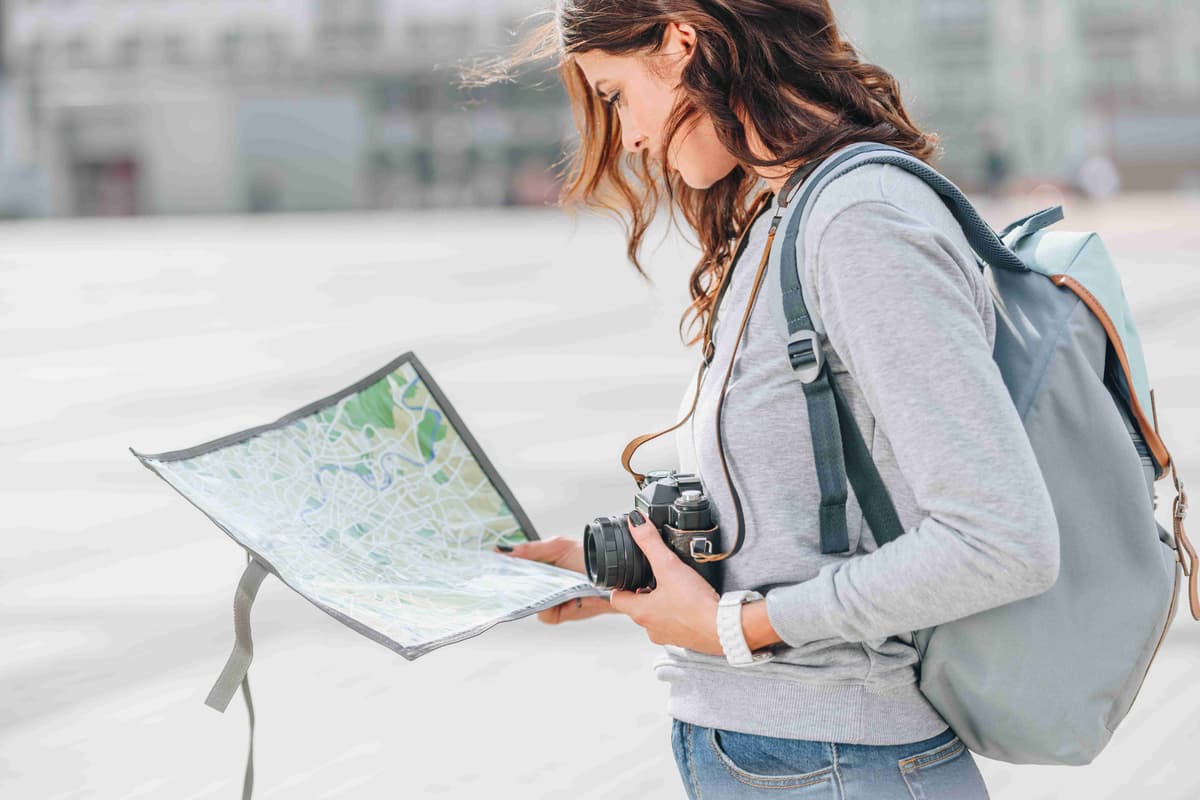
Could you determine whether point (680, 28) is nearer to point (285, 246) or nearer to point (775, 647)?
point (775, 647)

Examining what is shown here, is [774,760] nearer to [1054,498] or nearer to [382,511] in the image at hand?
[1054,498]

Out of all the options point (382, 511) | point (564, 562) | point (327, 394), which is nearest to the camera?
point (382, 511)

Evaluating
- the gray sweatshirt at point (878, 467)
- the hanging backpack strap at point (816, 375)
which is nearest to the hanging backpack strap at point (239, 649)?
the gray sweatshirt at point (878, 467)

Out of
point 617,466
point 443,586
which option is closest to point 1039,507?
point 443,586

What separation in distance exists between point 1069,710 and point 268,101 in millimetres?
54028

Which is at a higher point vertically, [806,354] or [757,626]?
[806,354]

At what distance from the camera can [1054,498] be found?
1.37 meters

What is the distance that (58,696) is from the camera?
403 cm

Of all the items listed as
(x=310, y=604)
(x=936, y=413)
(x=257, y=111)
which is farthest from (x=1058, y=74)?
(x=936, y=413)

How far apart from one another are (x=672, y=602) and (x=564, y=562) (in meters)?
0.46

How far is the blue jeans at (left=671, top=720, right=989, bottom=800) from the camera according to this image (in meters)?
1.45

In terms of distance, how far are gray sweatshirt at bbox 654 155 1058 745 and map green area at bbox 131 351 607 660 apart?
299 mm

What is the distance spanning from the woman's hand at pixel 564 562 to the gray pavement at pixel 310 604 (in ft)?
3.20

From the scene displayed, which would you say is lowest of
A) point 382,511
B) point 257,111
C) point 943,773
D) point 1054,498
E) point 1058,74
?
point 257,111
